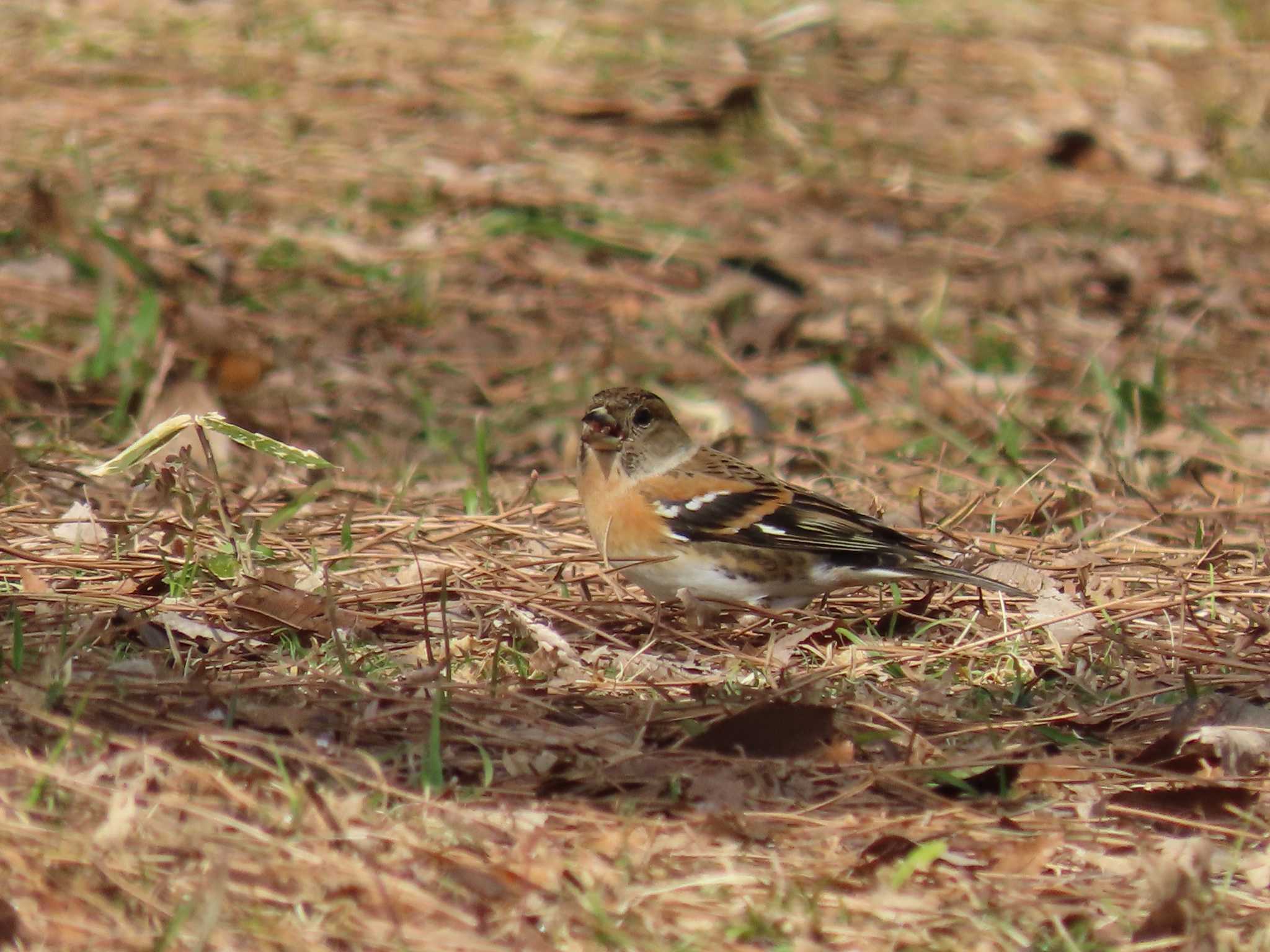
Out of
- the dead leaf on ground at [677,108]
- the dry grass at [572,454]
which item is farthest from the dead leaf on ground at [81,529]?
the dead leaf on ground at [677,108]

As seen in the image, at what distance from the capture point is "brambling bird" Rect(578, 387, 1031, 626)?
4.35 m

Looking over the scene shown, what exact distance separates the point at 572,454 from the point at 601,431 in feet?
4.55

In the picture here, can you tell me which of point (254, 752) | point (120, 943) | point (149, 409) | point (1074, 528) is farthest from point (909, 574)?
point (149, 409)

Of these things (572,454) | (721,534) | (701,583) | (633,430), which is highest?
(633,430)

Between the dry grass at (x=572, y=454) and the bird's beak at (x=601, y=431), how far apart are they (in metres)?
0.33

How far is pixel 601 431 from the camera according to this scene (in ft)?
15.5

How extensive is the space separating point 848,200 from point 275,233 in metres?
2.94

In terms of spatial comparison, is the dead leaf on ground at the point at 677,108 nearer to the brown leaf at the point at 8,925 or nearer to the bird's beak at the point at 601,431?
the bird's beak at the point at 601,431

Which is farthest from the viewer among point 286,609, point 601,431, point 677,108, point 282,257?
point 677,108

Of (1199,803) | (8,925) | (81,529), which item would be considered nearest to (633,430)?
(81,529)

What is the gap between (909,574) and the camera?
429cm

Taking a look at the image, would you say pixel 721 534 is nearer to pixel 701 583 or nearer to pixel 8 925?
pixel 701 583

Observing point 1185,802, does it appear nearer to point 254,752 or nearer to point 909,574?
point 909,574

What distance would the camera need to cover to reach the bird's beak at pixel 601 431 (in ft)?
15.3
